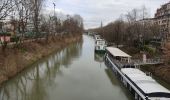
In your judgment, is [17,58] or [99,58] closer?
[17,58]

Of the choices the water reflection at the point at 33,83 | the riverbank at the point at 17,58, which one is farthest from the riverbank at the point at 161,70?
the riverbank at the point at 17,58

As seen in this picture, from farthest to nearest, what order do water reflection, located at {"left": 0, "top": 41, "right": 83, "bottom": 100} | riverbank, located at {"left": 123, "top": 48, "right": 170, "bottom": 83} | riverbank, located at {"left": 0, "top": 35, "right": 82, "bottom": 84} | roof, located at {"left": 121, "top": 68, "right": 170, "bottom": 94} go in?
1. riverbank, located at {"left": 0, "top": 35, "right": 82, "bottom": 84}
2. riverbank, located at {"left": 123, "top": 48, "right": 170, "bottom": 83}
3. water reflection, located at {"left": 0, "top": 41, "right": 83, "bottom": 100}
4. roof, located at {"left": 121, "top": 68, "right": 170, "bottom": 94}

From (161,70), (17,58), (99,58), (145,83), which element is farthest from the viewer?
(99,58)

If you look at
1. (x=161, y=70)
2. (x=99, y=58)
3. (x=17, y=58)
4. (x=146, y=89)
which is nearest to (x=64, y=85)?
(x=146, y=89)

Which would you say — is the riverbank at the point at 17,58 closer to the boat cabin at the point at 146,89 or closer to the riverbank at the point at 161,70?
the boat cabin at the point at 146,89

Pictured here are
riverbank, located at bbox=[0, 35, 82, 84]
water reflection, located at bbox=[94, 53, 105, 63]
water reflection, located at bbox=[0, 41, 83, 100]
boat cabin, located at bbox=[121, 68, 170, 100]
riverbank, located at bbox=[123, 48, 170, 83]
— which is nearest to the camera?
boat cabin, located at bbox=[121, 68, 170, 100]

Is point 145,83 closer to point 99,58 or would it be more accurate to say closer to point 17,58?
point 17,58

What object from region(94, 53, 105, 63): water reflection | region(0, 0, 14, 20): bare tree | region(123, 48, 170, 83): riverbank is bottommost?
region(94, 53, 105, 63): water reflection

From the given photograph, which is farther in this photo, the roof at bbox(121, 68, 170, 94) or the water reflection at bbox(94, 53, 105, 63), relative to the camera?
the water reflection at bbox(94, 53, 105, 63)

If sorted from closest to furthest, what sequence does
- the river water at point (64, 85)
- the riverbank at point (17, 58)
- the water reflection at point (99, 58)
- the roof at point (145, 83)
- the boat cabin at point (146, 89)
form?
1. the boat cabin at point (146, 89)
2. the roof at point (145, 83)
3. the river water at point (64, 85)
4. the riverbank at point (17, 58)
5. the water reflection at point (99, 58)

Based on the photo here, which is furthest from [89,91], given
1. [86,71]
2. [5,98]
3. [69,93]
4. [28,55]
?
[28,55]

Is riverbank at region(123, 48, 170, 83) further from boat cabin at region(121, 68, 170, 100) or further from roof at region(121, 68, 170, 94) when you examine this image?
boat cabin at region(121, 68, 170, 100)

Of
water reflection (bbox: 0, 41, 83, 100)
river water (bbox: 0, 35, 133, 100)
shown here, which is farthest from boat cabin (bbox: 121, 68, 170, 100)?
water reflection (bbox: 0, 41, 83, 100)

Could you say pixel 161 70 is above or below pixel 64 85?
above
